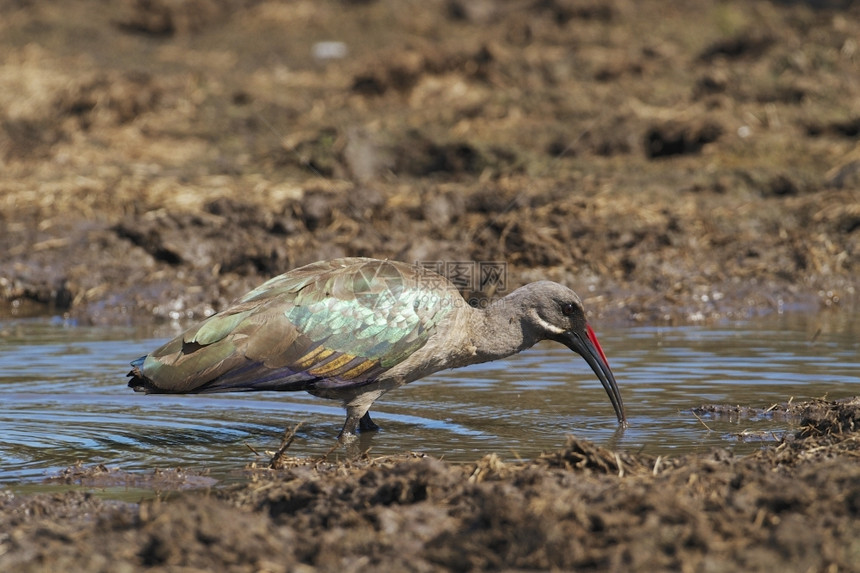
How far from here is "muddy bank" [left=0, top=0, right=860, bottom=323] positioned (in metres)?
11.1

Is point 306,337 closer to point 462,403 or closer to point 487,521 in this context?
point 462,403

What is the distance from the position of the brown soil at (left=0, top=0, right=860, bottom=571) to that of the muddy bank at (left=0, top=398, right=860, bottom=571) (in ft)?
0.04

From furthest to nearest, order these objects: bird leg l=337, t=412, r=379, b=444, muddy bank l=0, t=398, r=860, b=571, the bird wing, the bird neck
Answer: the bird neck
bird leg l=337, t=412, r=379, b=444
the bird wing
muddy bank l=0, t=398, r=860, b=571

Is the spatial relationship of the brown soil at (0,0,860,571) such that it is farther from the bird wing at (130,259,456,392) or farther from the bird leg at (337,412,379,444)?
the bird leg at (337,412,379,444)

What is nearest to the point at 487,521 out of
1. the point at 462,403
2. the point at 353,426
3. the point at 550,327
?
the point at 353,426

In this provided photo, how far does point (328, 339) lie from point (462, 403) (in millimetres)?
1510

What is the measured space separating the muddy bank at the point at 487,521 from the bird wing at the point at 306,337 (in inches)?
49.2

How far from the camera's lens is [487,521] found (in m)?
4.24

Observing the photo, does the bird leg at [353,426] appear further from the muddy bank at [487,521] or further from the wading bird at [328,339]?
the muddy bank at [487,521]

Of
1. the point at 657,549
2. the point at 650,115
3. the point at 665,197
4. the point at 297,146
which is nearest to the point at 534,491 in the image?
the point at 657,549

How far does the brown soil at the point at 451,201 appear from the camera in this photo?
4.17m

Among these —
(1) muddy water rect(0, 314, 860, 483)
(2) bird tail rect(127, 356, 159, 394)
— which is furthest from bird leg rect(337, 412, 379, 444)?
(2) bird tail rect(127, 356, 159, 394)

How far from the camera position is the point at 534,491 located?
4.51m

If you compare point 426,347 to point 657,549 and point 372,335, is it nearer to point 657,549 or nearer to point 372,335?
point 372,335
